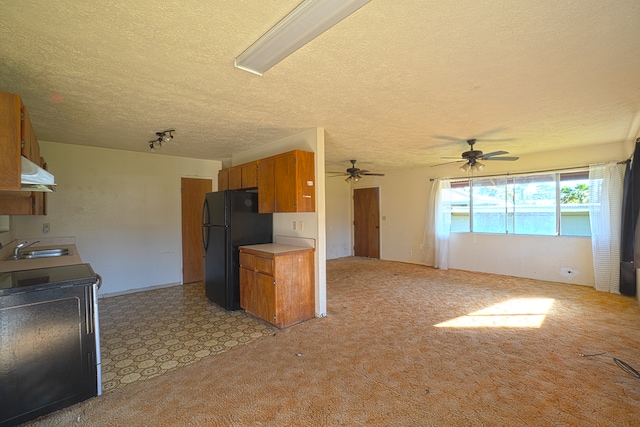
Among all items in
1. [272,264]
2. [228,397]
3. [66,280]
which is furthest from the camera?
[272,264]

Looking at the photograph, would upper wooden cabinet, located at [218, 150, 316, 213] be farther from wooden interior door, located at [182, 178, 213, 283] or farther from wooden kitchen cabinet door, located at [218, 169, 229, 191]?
wooden interior door, located at [182, 178, 213, 283]

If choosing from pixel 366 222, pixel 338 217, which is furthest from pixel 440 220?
pixel 338 217

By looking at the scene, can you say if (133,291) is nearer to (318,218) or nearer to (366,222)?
(318,218)

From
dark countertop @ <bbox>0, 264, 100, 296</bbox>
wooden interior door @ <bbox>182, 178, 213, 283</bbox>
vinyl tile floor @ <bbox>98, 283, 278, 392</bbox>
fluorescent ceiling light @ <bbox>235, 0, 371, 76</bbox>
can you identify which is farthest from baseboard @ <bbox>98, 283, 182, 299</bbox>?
fluorescent ceiling light @ <bbox>235, 0, 371, 76</bbox>

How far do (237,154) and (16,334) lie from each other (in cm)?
360

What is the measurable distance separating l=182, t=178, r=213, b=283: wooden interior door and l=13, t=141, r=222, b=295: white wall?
11 centimetres

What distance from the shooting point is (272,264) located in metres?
3.12

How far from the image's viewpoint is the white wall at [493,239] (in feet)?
15.5

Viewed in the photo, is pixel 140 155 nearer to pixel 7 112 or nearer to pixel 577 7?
pixel 7 112

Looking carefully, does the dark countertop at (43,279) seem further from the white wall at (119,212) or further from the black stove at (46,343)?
the white wall at (119,212)

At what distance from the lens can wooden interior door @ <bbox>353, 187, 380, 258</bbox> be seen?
304 inches

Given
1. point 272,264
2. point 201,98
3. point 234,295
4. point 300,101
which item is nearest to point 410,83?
point 300,101

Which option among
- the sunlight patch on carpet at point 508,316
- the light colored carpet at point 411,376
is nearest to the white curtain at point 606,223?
the light colored carpet at point 411,376

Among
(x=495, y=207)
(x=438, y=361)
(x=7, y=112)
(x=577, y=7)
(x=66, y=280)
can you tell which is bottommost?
(x=438, y=361)
